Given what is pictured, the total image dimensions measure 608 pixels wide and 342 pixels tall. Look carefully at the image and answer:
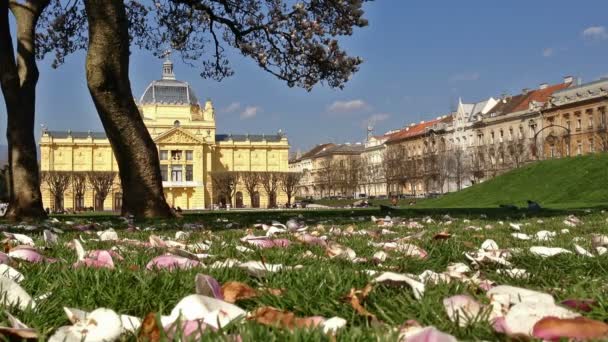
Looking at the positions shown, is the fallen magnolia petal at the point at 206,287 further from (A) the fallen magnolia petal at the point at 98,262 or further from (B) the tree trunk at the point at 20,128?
(B) the tree trunk at the point at 20,128

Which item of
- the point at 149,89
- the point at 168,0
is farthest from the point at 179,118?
the point at 168,0

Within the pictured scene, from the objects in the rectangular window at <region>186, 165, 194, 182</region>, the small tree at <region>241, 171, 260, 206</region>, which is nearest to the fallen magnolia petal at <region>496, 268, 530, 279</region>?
the small tree at <region>241, 171, 260, 206</region>

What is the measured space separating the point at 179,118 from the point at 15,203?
109m

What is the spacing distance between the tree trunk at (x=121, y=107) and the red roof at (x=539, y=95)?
93.2 m

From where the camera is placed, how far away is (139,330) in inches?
67.0

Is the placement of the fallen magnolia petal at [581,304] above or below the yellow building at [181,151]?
below

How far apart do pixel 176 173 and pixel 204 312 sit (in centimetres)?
11733

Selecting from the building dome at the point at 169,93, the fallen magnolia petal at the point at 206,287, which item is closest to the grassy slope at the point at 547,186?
the fallen magnolia petal at the point at 206,287

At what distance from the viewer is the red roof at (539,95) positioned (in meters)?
98.1

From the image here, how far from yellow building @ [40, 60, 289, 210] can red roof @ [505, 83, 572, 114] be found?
133ft

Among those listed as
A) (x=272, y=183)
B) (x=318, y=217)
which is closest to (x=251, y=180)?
(x=272, y=183)

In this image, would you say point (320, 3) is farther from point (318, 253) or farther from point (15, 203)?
point (318, 253)

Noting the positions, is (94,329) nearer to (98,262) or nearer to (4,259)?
(98,262)

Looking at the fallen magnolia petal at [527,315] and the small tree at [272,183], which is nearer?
the fallen magnolia petal at [527,315]
